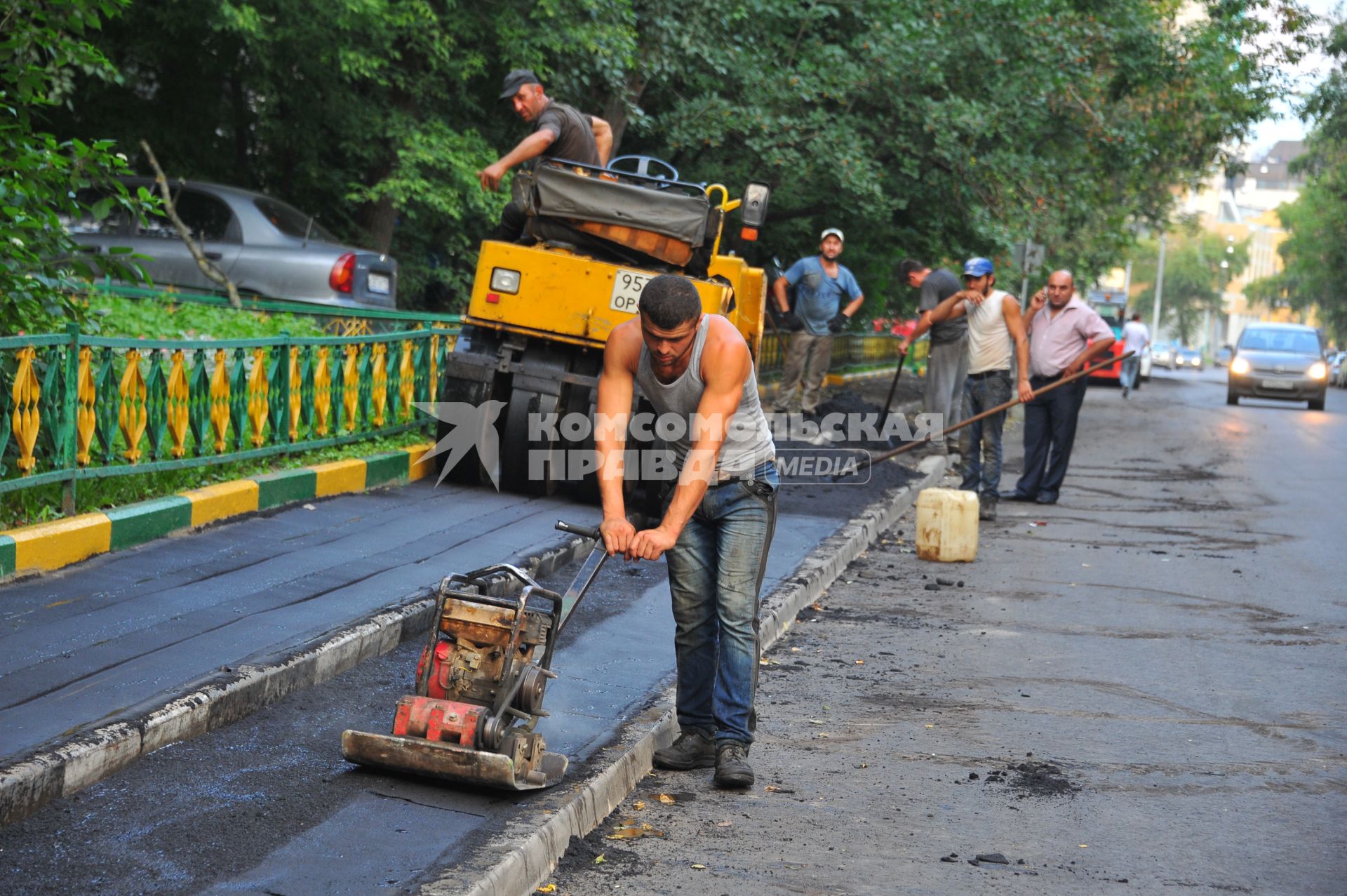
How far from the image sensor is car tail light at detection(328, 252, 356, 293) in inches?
543

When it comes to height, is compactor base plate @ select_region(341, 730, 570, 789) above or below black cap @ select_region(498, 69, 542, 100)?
below

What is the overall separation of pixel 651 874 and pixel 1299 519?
33.6 feet

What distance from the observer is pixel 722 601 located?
204 inches

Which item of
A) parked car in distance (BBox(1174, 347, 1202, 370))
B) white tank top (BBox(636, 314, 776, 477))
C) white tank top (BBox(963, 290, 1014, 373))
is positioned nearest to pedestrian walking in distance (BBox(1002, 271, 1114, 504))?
white tank top (BBox(963, 290, 1014, 373))

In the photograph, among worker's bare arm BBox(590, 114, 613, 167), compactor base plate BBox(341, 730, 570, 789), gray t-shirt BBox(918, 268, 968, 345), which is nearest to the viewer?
compactor base plate BBox(341, 730, 570, 789)

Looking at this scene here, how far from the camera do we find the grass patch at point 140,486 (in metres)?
7.09

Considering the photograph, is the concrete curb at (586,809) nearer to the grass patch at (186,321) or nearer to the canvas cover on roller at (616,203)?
the canvas cover on roller at (616,203)

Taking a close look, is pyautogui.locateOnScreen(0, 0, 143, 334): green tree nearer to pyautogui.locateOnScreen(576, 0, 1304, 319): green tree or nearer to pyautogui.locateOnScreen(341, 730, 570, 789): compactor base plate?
pyautogui.locateOnScreen(341, 730, 570, 789): compactor base plate

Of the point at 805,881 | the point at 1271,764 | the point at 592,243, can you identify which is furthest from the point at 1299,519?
the point at 805,881

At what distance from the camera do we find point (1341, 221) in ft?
197

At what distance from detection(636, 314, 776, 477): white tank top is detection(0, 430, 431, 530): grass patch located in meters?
3.52

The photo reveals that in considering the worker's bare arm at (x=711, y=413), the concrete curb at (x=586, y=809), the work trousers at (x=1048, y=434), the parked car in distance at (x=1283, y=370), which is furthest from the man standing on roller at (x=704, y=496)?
the parked car in distance at (x=1283, y=370)

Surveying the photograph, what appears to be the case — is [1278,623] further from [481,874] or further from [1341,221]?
[1341,221]

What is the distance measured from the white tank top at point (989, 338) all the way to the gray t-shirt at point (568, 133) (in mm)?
3664
